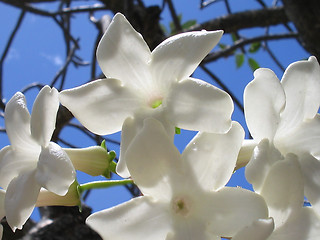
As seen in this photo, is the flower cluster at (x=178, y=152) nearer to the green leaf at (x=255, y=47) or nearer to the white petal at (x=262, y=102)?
the white petal at (x=262, y=102)

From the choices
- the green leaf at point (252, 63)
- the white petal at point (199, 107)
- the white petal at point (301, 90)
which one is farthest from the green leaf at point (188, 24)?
the white petal at point (199, 107)

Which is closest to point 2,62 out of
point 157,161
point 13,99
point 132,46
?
point 13,99

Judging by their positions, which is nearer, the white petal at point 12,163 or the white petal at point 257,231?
the white petal at point 257,231

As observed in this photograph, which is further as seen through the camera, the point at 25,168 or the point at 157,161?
the point at 25,168

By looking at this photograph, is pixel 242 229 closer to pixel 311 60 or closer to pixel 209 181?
pixel 209 181

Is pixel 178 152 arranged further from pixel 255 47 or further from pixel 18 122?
pixel 255 47

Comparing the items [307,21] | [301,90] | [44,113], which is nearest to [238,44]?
[307,21]

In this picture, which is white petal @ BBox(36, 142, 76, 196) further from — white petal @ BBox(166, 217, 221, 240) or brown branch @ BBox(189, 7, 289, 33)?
brown branch @ BBox(189, 7, 289, 33)
